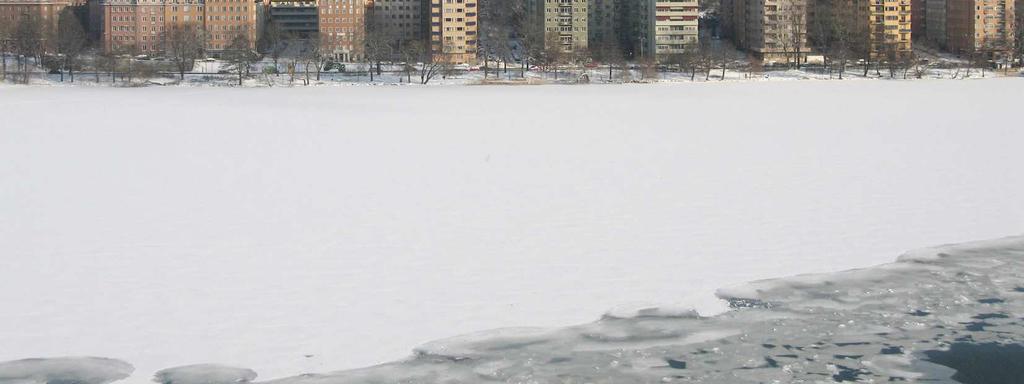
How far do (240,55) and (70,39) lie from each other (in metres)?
5.83

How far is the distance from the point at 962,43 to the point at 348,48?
1679 cm

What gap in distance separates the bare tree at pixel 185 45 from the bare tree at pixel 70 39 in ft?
7.67

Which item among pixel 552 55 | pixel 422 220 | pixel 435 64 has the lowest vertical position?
pixel 422 220

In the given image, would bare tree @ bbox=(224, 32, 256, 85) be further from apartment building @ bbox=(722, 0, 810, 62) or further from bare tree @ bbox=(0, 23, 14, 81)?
apartment building @ bbox=(722, 0, 810, 62)

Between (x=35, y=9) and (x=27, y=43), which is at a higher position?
(x=35, y=9)

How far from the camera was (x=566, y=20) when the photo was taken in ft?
142

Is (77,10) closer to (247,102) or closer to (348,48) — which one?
(348,48)

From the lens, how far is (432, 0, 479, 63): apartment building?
1580 inches

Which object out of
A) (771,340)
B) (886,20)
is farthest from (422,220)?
(886,20)

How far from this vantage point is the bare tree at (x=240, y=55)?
119ft

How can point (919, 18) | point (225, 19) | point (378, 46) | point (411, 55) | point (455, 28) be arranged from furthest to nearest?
point (919, 18) < point (225, 19) < point (455, 28) < point (411, 55) < point (378, 46)

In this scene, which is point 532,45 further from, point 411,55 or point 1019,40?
point 1019,40

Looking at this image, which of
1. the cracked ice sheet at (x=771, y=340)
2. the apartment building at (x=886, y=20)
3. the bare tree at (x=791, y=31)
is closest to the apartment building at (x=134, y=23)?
the bare tree at (x=791, y=31)

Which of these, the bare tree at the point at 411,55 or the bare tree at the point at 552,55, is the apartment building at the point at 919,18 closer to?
the bare tree at the point at 552,55
